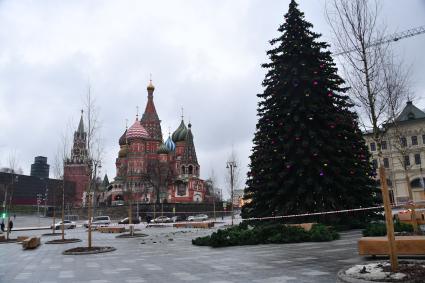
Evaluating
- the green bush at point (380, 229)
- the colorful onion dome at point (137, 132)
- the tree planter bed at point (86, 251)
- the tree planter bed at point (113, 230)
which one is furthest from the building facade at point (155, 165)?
the green bush at point (380, 229)

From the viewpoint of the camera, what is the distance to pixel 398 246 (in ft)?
33.2

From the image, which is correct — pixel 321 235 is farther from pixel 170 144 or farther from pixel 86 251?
pixel 170 144

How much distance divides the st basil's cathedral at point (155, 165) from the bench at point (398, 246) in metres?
64.1

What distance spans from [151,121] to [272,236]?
79.0 m

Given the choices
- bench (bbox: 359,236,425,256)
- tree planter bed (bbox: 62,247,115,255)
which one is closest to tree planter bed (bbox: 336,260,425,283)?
bench (bbox: 359,236,425,256)

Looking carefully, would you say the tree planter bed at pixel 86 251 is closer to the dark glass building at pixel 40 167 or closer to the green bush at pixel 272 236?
the green bush at pixel 272 236

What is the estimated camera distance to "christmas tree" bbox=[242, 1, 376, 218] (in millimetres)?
20750

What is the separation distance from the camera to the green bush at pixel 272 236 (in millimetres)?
16500

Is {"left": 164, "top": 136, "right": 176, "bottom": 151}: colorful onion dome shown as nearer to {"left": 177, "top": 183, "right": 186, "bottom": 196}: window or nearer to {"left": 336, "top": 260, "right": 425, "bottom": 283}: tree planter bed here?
{"left": 177, "top": 183, "right": 186, "bottom": 196}: window

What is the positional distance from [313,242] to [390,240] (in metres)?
8.24

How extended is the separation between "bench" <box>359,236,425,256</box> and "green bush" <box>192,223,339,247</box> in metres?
5.61

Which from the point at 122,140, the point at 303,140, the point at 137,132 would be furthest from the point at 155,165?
the point at 303,140

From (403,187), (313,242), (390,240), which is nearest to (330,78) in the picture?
(313,242)

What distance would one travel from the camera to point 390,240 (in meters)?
8.25
